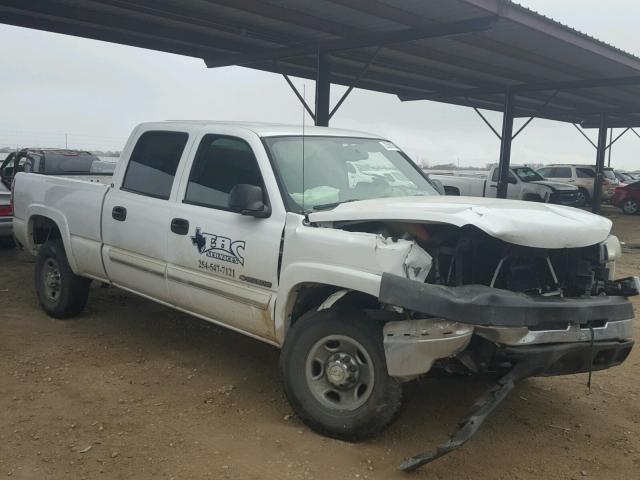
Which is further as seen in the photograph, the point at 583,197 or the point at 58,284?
the point at 583,197

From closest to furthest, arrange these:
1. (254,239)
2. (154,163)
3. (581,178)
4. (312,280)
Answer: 1. (312,280)
2. (254,239)
3. (154,163)
4. (581,178)

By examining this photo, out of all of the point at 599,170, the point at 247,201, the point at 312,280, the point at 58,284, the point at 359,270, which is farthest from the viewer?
the point at 599,170

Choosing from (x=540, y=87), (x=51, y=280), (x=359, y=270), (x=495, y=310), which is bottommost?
(x=51, y=280)

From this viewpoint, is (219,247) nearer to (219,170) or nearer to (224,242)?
(224,242)

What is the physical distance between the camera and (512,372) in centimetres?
317

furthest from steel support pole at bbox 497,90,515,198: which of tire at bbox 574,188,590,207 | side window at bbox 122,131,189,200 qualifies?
side window at bbox 122,131,189,200

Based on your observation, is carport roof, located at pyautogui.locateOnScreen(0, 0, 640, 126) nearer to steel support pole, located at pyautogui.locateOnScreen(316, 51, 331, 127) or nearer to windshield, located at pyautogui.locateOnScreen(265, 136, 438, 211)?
steel support pole, located at pyautogui.locateOnScreen(316, 51, 331, 127)

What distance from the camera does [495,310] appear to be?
2.98m

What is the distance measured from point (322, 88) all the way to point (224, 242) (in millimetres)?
8185

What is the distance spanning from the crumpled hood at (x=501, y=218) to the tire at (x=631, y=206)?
830 inches

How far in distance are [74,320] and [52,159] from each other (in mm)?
4334

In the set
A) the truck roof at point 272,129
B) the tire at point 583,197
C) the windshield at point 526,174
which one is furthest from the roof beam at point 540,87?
the truck roof at point 272,129

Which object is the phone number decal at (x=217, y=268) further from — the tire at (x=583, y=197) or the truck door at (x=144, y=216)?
the tire at (x=583, y=197)

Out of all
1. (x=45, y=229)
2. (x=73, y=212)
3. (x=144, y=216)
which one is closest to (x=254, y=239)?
(x=144, y=216)
